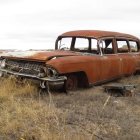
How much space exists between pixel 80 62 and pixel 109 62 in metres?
1.49

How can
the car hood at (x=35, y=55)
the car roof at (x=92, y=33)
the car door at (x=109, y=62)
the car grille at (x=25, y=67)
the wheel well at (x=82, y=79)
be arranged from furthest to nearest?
the car roof at (x=92, y=33), the car door at (x=109, y=62), the wheel well at (x=82, y=79), the car grille at (x=25, y=67), the car hood at (x=35, y=55)

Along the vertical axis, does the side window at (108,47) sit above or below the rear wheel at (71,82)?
above

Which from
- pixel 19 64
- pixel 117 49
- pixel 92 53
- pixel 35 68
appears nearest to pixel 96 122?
pixel 35 68

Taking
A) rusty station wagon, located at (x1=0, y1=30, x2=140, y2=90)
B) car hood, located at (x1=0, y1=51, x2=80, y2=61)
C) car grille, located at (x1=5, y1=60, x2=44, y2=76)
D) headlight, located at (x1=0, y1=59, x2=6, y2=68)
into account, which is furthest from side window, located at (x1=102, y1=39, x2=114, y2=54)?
headlight, located at (x1=0, y1=59, x2=6, y2=68)

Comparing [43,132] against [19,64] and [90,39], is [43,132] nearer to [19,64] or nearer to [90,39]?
[19,64]

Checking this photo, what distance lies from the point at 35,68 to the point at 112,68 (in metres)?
2.70

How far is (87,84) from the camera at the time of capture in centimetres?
1053

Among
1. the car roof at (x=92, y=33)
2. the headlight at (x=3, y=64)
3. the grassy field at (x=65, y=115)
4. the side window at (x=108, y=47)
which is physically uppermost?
the car roof at (x=92, y=33)

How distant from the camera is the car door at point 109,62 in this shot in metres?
11.1

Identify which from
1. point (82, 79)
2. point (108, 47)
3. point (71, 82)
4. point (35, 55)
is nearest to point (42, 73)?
point (35, 55)

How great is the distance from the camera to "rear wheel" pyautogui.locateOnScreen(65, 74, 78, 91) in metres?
9.96

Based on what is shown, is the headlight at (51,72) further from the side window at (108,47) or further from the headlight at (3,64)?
the side window at (108,47)

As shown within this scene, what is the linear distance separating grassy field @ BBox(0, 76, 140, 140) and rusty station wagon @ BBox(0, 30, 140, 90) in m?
0.38

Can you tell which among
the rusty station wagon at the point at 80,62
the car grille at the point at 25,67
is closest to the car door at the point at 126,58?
the rusty station wagon at the point at 80,62
